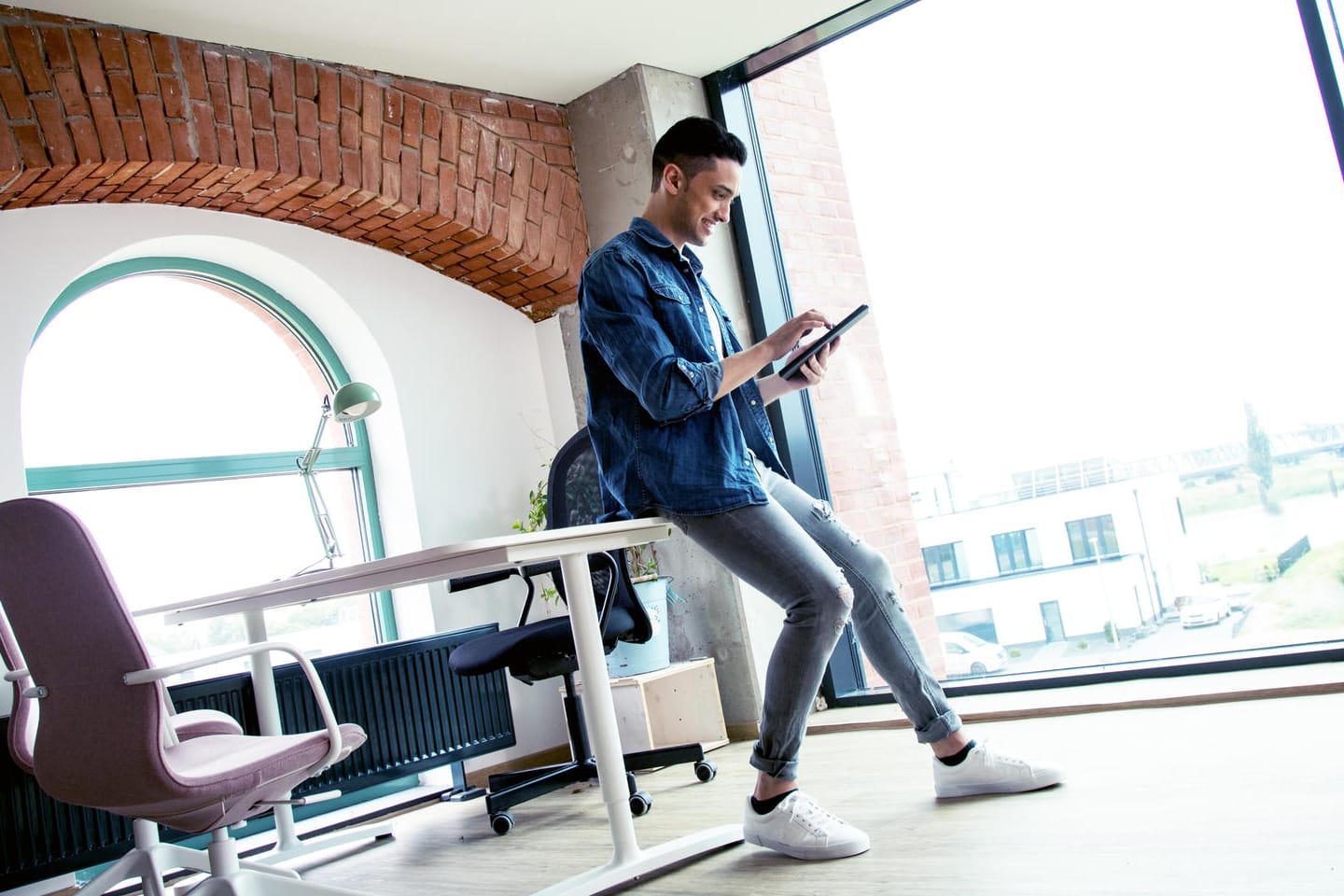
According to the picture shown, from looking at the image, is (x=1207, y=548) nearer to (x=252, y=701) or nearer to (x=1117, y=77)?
(x=1117, y=77)

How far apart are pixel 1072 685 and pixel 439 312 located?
262 centimetres

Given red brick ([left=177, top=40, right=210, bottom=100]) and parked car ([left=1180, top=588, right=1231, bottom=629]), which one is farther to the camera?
red brick ([left=177, top=40, right=210, bottom=100])

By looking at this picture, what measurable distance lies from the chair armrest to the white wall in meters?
1.91

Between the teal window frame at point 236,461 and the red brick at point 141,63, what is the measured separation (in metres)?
0.63

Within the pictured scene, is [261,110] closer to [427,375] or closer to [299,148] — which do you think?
[299,148]

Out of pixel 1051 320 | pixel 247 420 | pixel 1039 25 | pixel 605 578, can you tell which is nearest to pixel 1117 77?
pixel 1039 25

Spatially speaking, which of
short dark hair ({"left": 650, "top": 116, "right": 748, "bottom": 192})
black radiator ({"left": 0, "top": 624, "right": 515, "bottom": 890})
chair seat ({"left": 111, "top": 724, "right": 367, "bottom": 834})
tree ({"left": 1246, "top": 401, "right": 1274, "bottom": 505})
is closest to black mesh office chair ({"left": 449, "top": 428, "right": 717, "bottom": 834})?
black radiator ({"left": 0, "top": 624, "right": 515, "bottom": 890})

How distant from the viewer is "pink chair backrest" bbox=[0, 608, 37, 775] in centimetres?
240

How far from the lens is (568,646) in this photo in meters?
3.08

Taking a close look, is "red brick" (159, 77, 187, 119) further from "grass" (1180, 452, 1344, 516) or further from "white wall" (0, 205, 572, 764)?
"grass" (1180, 452, 1344, 516)

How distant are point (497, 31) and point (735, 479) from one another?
228 centimetres

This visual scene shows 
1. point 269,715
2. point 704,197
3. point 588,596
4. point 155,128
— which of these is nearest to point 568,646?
point 269,715

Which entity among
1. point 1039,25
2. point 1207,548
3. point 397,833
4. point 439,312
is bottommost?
point 397,833

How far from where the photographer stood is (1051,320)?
3533mm
